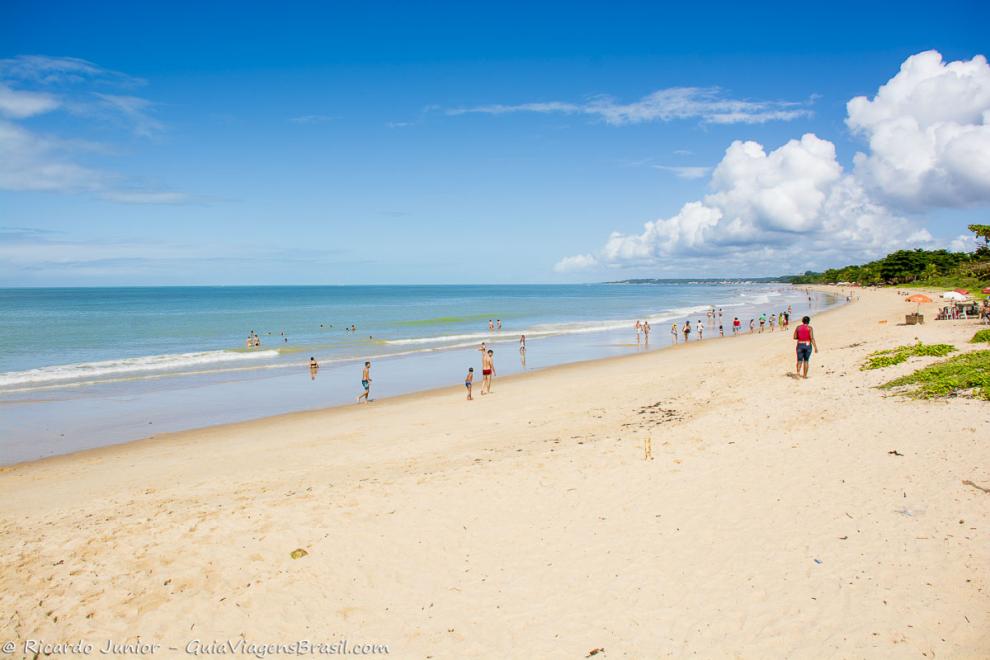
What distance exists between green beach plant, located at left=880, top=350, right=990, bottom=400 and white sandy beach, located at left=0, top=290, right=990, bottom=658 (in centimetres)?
56

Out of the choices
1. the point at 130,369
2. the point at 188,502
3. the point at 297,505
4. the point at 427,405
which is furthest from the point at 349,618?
the point at 130,369

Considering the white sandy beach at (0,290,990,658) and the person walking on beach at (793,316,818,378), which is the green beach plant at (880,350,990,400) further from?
the person walking on beach at (793,316,818,378)

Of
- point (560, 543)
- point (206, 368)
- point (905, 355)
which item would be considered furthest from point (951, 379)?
point (206, 368)

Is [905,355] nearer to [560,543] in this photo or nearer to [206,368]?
[560,543]

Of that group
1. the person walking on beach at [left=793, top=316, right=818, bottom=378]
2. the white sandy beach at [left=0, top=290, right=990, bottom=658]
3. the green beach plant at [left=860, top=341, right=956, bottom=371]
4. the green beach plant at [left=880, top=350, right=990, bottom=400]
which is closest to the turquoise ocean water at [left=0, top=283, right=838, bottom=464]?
the white sandy beach at [left=0, top=290, right=990, bottom=658]

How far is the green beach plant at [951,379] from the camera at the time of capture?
11453 mm

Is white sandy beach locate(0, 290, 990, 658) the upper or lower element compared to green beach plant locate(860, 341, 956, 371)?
lower

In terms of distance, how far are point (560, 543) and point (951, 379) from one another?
9750mm

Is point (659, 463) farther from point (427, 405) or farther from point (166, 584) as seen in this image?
point (427, 405)

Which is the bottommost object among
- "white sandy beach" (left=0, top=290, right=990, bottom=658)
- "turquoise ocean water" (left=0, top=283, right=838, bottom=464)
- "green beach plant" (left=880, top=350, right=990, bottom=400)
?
"turquoise ocean water" (left=0, top=283, right=838, bottom=464)

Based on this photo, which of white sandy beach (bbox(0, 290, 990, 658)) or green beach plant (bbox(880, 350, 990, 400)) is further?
green beach plant (bbox(880, 350, 990, 400))

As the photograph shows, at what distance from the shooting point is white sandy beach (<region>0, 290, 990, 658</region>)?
18.8 feet

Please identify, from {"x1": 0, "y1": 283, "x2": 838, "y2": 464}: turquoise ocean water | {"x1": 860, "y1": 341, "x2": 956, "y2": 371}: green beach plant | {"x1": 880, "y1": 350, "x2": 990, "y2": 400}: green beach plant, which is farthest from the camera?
{"x1": 0, "y1": 283, "x2": 838, "y2": 464}: turquoise ocean water

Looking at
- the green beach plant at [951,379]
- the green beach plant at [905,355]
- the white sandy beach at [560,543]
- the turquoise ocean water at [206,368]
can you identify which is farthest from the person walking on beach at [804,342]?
→ the turquoise ocean water at [206,368]
